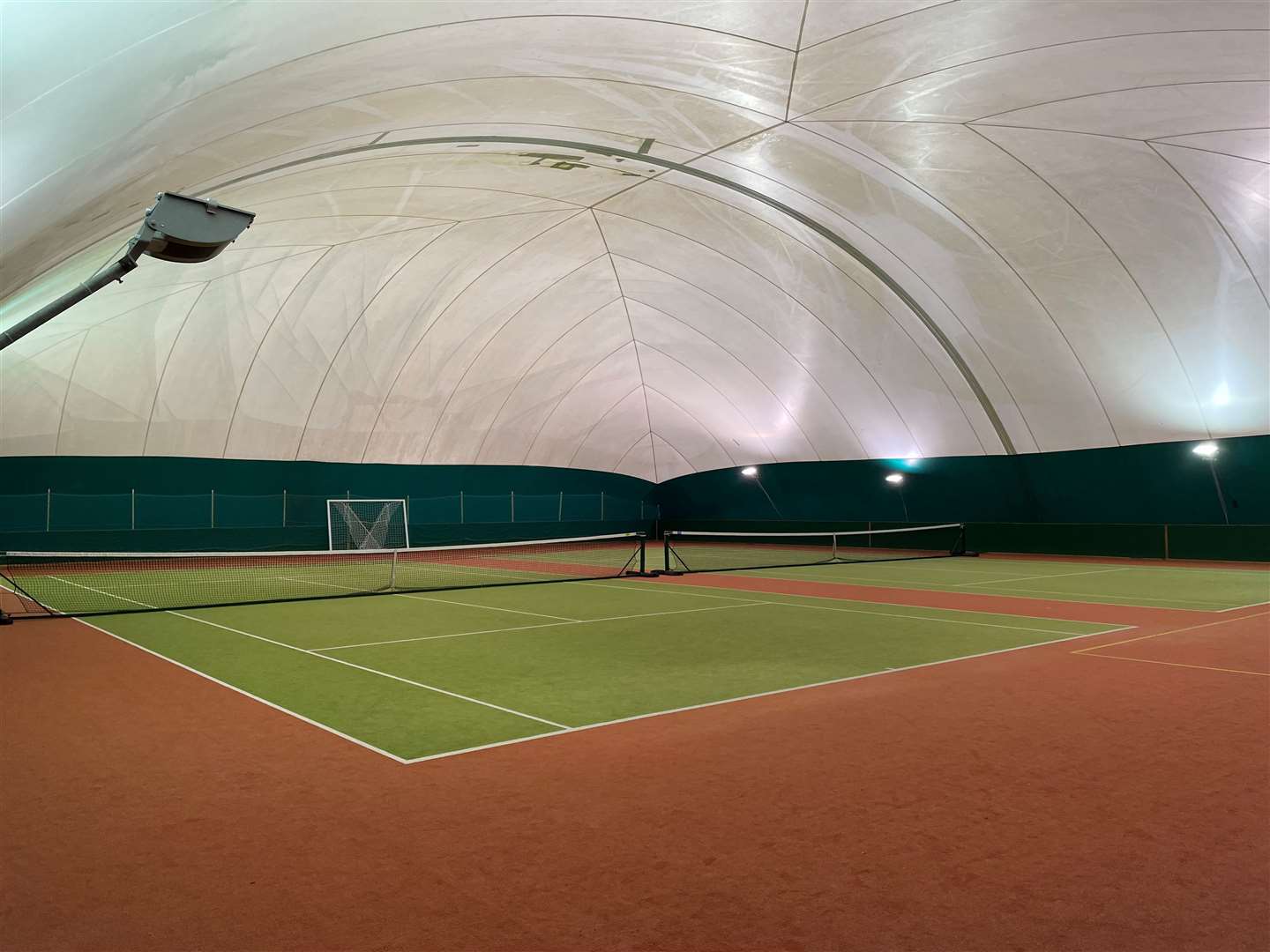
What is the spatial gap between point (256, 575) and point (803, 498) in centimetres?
2049

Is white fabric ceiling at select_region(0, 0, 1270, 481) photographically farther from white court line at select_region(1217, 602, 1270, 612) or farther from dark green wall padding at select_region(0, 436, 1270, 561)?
white court line at select_region(1217, 602, 1270, 612)

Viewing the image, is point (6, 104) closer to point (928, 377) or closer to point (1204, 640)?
point (1204, 640)

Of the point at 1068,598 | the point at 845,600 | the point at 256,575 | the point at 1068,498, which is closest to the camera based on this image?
the point at 845,600

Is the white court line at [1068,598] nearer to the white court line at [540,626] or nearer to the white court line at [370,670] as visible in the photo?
the white court line at [540,626]

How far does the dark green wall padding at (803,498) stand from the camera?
1002 inches

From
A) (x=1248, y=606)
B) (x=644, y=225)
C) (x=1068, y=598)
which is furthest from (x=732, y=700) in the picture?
(x=644, y=225)

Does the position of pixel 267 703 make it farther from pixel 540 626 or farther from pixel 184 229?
pixel 540 626

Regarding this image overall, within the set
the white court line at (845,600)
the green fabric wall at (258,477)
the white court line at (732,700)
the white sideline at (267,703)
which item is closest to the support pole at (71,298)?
the white sideline at (267,703)

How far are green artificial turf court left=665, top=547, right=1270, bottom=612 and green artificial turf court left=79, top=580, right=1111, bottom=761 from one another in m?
3.83

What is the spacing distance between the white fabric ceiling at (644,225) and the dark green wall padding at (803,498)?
663 millimetres

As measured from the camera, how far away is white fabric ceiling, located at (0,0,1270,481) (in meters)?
11.8

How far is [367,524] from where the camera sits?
114 feet

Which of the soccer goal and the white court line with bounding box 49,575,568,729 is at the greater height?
the soccer goal

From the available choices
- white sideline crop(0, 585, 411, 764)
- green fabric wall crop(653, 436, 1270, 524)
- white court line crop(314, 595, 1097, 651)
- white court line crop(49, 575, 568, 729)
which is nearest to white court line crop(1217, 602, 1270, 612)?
white court line crop(314, 595, 1097, 651)
